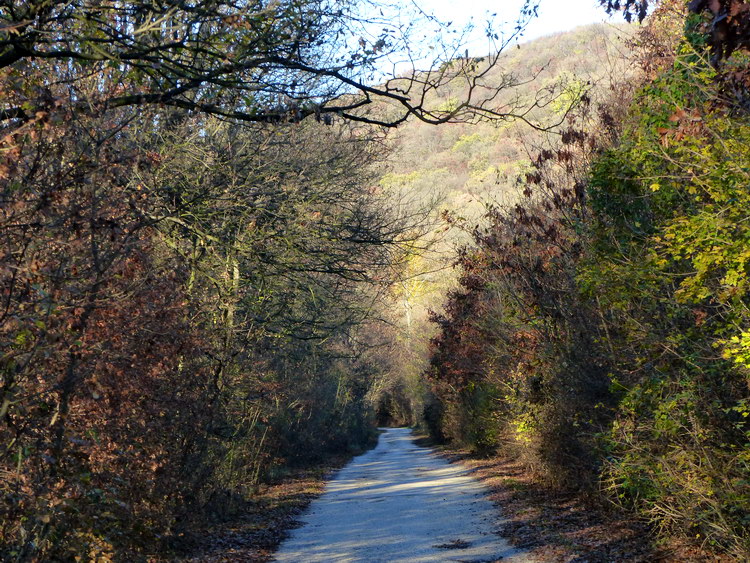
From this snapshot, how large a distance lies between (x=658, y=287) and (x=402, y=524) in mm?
7199

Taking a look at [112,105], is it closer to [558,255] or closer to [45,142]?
[45,142]

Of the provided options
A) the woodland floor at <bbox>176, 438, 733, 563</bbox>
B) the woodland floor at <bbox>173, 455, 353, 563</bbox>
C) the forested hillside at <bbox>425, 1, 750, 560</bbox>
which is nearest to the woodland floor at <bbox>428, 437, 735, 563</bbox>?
the woodland floor at <bbox>176, 438, 733, 563</bbox>

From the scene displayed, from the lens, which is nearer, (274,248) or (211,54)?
(211,54)

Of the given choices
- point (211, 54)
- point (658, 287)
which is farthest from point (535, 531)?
point (211, 54)

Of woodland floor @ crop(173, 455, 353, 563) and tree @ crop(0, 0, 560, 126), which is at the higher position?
tree @ crop(0, 0, 560, 126)

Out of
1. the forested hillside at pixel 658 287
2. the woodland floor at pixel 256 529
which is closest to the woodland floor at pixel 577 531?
the forested hillside at pixel 658 287

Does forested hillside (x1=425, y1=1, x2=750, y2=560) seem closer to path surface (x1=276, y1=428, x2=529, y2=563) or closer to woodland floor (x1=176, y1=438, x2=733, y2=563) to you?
woodland floor (x1=176, y1=438, x2=733, y2=563)

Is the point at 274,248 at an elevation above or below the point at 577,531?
above

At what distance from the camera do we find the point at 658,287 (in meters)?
8.12

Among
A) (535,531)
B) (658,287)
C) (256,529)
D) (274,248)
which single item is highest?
(274,248)

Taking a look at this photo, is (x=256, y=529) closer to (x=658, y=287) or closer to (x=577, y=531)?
(x=577, y=531)

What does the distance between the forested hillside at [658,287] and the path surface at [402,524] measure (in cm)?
209

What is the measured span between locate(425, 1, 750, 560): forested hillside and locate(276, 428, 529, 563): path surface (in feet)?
6.86

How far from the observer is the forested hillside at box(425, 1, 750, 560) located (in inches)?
261
